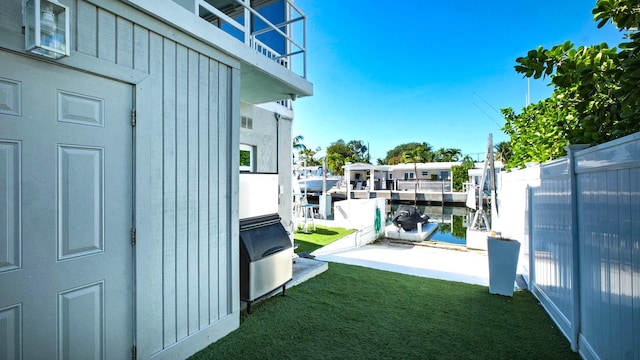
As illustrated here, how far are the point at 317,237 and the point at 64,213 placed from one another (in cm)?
746

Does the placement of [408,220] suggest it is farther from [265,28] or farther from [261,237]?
[261,237]

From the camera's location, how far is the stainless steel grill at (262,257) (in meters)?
3.29

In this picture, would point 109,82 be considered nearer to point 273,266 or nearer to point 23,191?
Answer: point 23,191

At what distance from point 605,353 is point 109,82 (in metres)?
4.12

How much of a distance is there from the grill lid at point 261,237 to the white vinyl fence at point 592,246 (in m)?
3.03

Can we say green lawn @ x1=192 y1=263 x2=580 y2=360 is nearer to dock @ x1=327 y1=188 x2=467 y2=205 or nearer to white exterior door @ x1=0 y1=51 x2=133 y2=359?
white exterior door @ x1=0 y1=51 x2=133 y2=359

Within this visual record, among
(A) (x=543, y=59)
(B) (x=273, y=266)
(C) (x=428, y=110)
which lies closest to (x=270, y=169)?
(B) (x=273, y=266)

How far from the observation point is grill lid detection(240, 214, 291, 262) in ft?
10.9

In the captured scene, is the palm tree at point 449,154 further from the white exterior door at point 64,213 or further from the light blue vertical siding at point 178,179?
the white exterior door at point 64,213

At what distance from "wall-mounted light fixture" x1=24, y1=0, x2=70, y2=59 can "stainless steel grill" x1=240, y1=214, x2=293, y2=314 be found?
2.22 metres

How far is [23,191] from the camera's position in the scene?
165 cm

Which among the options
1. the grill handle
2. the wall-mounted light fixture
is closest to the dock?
the grill handle

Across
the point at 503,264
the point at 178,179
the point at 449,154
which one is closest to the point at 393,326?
the point at 503,264

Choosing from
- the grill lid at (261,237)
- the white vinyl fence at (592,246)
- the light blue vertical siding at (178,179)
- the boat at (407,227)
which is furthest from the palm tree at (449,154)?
the light blue vertical siding at (178,179)
